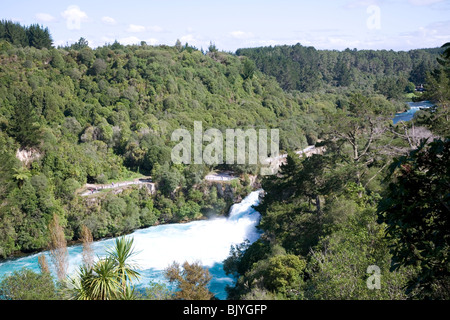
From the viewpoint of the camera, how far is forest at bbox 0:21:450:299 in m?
6.79

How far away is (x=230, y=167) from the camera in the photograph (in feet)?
136

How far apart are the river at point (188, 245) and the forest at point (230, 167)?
1330 millimetres

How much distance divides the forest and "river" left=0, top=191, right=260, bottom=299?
1.33m

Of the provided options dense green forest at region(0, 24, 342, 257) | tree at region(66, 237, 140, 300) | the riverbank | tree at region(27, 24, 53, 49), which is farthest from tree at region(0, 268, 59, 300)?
tree at region(27, 24, 53, 49)

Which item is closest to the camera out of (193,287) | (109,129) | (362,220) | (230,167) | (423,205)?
(423,205)

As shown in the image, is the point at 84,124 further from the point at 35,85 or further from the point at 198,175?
the point at 198,175

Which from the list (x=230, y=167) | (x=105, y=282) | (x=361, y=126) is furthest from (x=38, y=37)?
(x=105, y=282)

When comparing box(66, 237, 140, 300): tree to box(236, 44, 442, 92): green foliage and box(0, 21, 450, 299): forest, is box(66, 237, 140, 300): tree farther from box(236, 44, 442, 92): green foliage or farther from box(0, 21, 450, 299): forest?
box(236, 44, 442, 92): green foliage

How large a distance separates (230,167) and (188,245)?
13.6m

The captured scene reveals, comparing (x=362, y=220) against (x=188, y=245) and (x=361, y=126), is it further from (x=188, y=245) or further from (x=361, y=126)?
(x=188, y=245)

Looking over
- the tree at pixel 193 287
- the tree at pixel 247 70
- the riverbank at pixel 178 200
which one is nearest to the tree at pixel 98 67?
the riverbank at pixel 178 200

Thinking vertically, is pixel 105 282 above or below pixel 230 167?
above

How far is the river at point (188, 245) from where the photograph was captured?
25.0 m

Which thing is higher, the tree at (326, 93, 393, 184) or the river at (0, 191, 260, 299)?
the tree at (326, 93, 393, 184)
